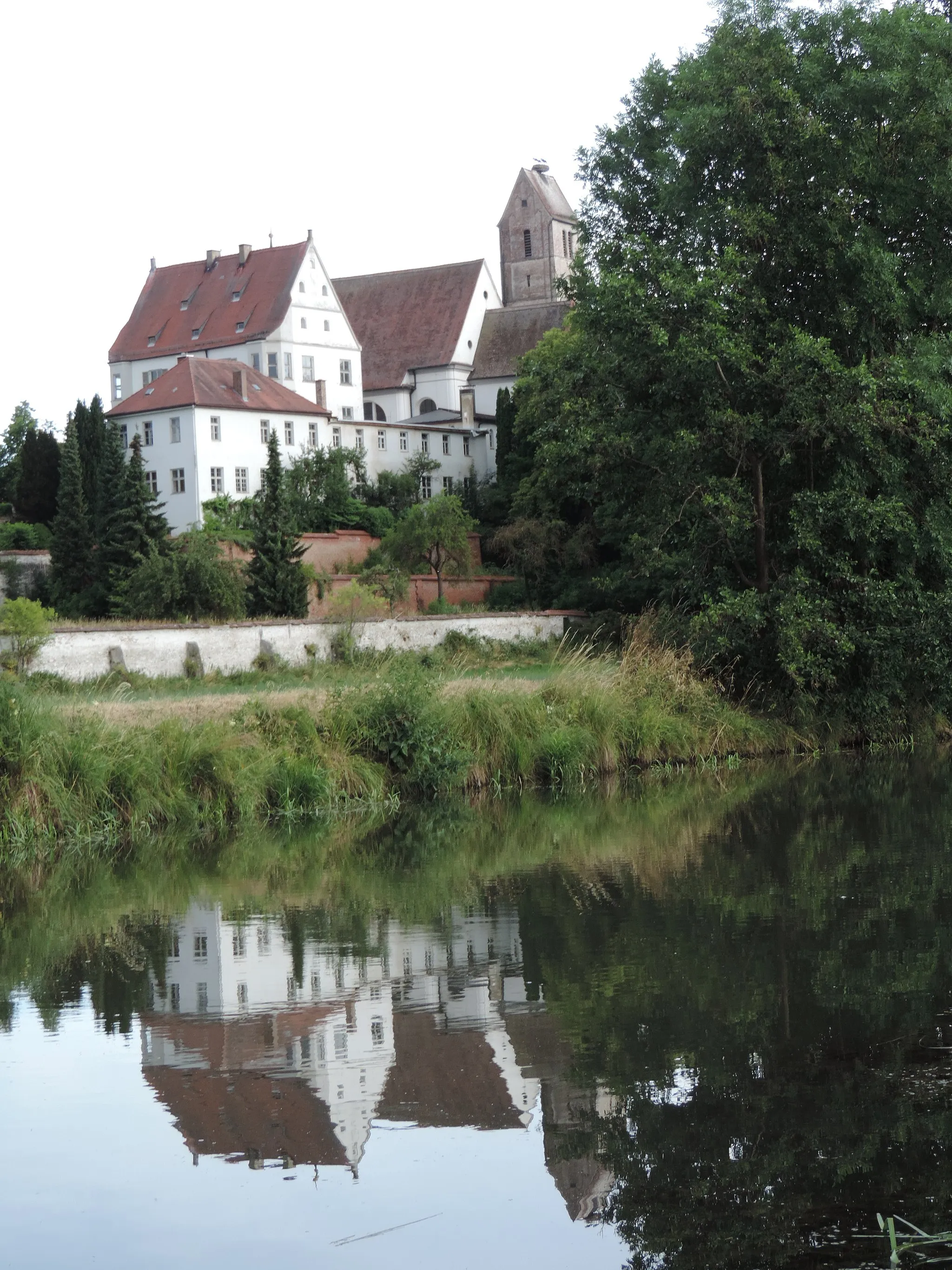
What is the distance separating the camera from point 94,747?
17.8 meters

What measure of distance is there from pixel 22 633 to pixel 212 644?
4.47 meters

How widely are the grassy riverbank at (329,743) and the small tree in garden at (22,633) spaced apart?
4.44 meters

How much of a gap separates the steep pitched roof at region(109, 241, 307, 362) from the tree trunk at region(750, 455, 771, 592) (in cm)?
5229

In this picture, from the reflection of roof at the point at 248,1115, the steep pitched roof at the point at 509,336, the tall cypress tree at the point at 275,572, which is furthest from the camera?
the steep pitched roof at the point at 509,336

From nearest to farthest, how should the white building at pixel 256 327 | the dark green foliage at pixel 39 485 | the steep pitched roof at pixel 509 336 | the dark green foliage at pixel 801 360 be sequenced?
the dark green foliage at pixel 801 360, the dark green foliage at pixel 39 485, the white building at pixel 256 327, the steep pitched roof at pixel 509 336

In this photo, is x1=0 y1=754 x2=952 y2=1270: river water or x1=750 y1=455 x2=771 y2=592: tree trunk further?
x1=750 y1=455 x2=771 y2=592: tree trunk

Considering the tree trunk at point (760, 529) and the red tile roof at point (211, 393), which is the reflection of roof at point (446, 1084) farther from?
the red tile roof at point (211, 393)

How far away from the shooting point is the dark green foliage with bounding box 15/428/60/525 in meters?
67.8

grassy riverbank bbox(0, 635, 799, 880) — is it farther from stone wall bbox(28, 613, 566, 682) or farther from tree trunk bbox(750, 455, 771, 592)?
stone wall bbox(28, 613, 566, 682)

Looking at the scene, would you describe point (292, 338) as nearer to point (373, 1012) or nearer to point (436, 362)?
point (436, 362)

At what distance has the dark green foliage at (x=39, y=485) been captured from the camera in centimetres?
6781

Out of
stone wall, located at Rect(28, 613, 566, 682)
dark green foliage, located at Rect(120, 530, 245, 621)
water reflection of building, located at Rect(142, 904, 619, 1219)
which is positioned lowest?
water reflection of building, located at Rect(142, 904, 619, 1219)

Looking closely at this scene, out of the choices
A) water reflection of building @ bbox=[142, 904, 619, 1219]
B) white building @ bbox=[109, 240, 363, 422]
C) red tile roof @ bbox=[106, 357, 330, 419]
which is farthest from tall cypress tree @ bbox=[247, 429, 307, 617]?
water reflection of building @ bbox=[142, 904, 619, 1219]

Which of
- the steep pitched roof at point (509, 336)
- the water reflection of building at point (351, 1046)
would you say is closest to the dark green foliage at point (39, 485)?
the steep pitched roof at point (509, 336)
